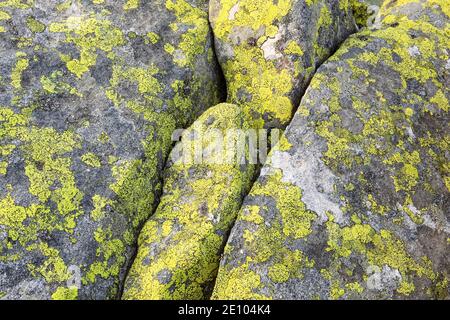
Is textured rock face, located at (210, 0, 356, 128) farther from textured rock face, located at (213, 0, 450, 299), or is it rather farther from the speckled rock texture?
textured rock face, located at (213, 0, 450, 299)

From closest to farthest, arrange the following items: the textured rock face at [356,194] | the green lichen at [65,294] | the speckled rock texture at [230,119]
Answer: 1. the green lichen at [65,294]
2. the textured rock face at [356,194]
3. the speckled rock texture at [230,119]

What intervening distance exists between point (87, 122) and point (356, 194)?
381 cm

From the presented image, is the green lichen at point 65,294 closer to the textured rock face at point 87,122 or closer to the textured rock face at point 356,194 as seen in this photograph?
the textured rock face at point 87,122

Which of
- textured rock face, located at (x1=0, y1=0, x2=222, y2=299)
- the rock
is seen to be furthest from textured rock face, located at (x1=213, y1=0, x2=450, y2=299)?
textured rock face, located at (x1=0, y1=0, x2=222, y2=299)

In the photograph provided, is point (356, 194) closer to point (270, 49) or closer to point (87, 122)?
point (270, 49)

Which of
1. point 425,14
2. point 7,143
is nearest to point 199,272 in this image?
point 7,143

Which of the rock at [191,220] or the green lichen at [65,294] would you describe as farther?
the rock at [191,220]

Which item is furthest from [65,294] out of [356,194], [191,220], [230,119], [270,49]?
[270,49]

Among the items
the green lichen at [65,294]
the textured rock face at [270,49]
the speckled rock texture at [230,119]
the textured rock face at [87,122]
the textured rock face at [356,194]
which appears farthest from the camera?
the textured rock face at [270,49]

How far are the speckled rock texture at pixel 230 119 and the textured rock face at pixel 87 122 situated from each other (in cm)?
29

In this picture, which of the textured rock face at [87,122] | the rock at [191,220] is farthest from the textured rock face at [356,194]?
the textured rock face at [87,122]

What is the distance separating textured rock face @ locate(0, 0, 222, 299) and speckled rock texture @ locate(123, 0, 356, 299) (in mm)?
291

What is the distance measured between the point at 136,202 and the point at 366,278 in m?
3.09

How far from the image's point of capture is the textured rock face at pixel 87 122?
16.8 ft
